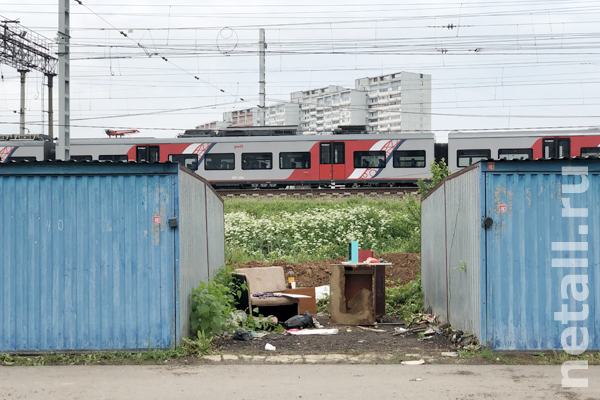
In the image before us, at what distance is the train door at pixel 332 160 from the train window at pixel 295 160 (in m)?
0.72

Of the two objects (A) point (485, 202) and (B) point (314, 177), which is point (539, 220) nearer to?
(A) point (485, 202)

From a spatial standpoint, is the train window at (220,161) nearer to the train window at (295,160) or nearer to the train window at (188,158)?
the train window at (188,158)

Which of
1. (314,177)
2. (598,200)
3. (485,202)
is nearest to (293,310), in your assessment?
(485,202)

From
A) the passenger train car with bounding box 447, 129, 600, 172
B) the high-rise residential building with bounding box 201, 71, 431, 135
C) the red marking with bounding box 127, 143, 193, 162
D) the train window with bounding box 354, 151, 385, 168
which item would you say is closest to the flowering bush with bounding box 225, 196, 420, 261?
the train window with bounding box 354, 151, 385, 168

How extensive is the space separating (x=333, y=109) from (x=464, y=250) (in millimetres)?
109768

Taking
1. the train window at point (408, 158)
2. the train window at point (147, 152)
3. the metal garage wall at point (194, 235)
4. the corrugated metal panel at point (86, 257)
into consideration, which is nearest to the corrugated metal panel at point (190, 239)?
the metal garage wall at point (194, 235)

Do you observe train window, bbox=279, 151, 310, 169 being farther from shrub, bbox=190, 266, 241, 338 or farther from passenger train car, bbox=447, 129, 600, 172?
shrub, bbox=190, 266, 241, 338

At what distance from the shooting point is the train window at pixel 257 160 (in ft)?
96.4

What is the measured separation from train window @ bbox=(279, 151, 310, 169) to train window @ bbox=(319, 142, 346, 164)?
77cm

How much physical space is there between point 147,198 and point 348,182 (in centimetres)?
2287

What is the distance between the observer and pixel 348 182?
98.2ft

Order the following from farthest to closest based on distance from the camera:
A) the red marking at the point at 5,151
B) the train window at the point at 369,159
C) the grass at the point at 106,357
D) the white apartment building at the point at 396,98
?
the white apartment building at the point at 396,98, the red marking at the point at 5,151, the train window at the point at 369,159, the grass at the point at 106,357

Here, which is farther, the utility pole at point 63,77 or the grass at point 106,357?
the utility pole at point 63,77

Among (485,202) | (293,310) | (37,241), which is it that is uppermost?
(485,202)
